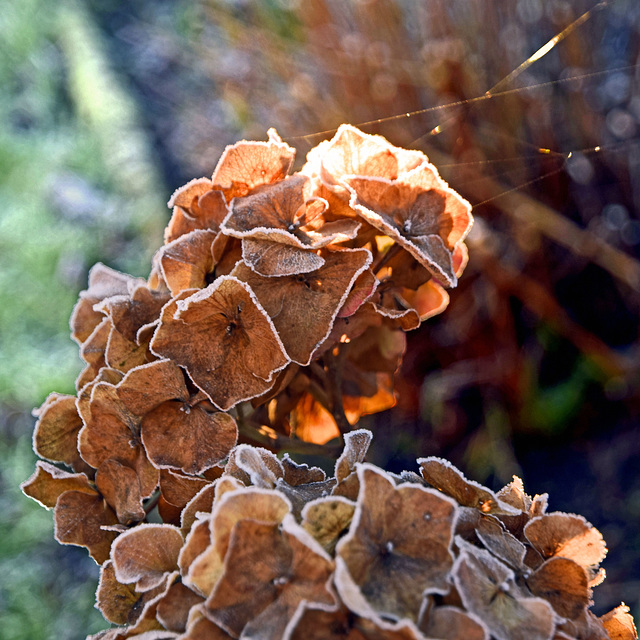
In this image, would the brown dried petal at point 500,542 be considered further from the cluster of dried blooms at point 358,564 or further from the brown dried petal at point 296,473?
the brown dried petal at point 296,473

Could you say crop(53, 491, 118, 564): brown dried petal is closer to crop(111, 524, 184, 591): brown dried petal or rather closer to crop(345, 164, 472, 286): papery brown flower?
crop(111, 524, 184, 591): brown dried petal

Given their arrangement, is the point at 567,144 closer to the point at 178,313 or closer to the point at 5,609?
the point at 178,313

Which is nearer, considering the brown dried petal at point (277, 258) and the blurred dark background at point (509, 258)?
the brown dried petal at point (277, 258)

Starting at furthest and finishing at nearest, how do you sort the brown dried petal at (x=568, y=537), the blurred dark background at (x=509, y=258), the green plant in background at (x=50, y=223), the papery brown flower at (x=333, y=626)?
the green plant in background at (x=50, y=223), the blurred dark background at (x=509, y=258), the brown dried petal at (x=568, y=537), the papery brown flower at (x=333, y=626)

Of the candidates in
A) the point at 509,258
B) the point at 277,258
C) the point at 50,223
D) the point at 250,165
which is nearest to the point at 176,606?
the point at 277,258

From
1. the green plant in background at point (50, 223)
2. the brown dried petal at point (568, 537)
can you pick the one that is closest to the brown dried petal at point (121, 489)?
the brown dried petal at point (568, 537)

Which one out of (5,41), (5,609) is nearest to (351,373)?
(5,609)
